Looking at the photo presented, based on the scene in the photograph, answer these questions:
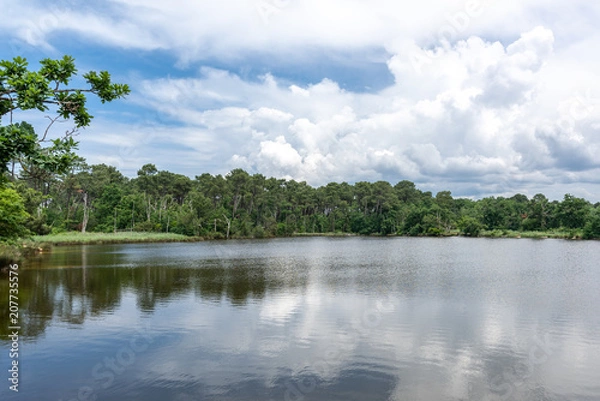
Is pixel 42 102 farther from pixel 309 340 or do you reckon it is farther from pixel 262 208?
pixel 262 208

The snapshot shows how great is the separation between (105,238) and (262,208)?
47918mm

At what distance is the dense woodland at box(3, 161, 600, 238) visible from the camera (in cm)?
8512

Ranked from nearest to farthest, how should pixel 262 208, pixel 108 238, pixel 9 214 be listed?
pixel 9 214, pixel 108 238, pixel 262 208

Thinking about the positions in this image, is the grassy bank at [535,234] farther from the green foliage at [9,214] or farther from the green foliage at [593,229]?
the green foliage at [9,214]

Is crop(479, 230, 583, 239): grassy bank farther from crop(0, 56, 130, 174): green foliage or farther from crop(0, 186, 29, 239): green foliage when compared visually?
crop(0, 56, 130, 174): green foliage

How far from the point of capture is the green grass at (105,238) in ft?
198

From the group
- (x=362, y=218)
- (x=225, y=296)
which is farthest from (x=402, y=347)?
(x=362, y=218)

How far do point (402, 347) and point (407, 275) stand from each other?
16245 mm

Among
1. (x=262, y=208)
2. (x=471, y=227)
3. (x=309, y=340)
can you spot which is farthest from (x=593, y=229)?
(x=309, y=340)

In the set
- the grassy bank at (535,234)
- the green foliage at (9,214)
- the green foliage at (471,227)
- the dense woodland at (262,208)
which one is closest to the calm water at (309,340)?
the green foliage at (9,214)

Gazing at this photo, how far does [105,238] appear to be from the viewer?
68.1 m

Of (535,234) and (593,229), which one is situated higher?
(593,229)

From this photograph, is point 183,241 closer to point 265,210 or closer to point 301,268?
point 265,210

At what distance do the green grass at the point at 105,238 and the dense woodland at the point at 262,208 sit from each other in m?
3.47
